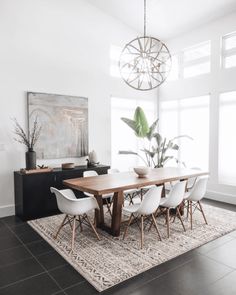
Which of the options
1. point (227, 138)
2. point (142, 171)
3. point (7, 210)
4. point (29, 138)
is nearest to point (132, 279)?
point (142, 171)

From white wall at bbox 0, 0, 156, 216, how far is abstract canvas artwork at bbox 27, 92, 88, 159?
16 centimetres

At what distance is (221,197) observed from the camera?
5633 mm

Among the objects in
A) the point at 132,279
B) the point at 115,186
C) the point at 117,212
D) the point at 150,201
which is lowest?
→ the point at 132,279

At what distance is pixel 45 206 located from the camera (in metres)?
4.54

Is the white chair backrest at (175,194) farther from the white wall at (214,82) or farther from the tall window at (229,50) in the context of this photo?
the tall window at (229,50)

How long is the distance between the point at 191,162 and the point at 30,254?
14.8 ft

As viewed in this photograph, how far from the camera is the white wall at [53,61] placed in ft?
15.0


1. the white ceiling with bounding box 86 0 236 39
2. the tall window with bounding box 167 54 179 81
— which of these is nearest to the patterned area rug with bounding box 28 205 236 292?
the tall window with bounding box 167 54 179 81

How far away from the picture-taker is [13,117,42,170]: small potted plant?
450cm

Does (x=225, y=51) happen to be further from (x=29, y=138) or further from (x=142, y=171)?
(x=29, y=138)

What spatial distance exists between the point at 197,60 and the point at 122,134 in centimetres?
262

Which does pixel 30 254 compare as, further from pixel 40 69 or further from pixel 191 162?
pixel 191 162

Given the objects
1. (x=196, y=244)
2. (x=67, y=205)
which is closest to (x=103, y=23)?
(x=67, y=205)

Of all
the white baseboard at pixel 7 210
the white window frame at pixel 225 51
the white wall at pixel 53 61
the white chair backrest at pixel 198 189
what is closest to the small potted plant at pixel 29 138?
the white wall at pixel 53 61
